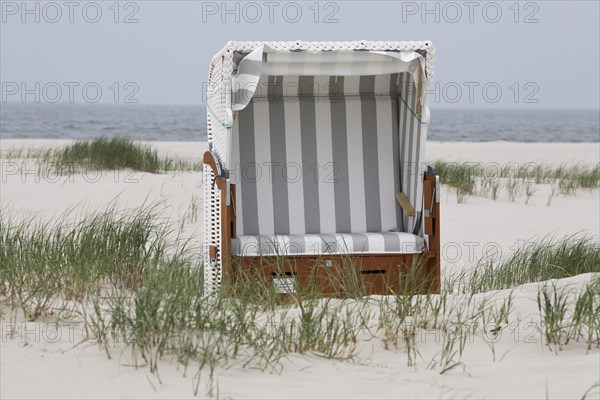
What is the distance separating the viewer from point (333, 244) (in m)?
5.34

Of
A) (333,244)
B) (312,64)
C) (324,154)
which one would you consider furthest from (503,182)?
(312,64)

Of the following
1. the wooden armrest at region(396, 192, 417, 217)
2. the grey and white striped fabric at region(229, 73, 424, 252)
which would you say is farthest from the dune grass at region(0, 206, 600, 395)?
the grey and white striped fabric at region(229, 73, 424, 252)

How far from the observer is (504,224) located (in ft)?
29.7

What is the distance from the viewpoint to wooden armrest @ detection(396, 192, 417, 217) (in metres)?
5.60

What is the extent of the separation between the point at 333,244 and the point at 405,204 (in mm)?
666

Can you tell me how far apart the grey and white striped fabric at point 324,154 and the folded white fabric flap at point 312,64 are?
72 cm

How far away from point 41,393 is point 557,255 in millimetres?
3822

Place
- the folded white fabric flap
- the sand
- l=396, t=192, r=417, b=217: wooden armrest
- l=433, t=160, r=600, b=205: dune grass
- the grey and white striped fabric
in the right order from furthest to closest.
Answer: l=433, t=160, r=600, b=205: dune grass < the grey and white striped fabric < l=396, t=192, r=417, b=217: wooden armrest < the folded white fabric flap < the sand

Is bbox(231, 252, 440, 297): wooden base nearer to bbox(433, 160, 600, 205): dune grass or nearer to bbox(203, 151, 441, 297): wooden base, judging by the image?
bbox(203, 151, 441, 297): wooden base

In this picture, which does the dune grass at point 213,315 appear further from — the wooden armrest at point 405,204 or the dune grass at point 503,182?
the dune grass at point 503,182

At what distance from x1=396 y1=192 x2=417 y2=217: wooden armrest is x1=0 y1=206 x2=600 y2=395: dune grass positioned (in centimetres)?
75

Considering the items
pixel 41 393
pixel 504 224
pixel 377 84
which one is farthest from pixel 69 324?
pixel 504 224

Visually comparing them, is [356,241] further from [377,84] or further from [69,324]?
[69,324]

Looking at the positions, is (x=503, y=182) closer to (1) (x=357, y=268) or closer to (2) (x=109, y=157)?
(2) (x=109, y=157)
